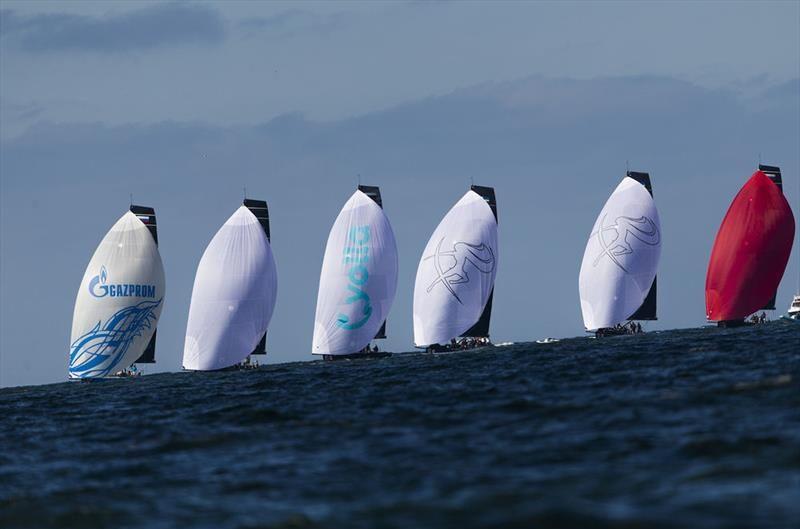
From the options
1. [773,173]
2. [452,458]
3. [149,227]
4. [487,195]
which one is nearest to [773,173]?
[773,173]

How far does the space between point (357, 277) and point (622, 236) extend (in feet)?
62.3

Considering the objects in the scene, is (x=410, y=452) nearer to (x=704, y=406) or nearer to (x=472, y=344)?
(x=704, y=406)

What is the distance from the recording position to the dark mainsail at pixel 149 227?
255 ft

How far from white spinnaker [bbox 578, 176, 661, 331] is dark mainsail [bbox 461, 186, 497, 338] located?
26.6 ft

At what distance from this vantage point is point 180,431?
101 ft

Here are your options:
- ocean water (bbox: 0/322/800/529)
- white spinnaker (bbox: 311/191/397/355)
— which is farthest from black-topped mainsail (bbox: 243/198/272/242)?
ocean water (bbox: 0/322/800/529)

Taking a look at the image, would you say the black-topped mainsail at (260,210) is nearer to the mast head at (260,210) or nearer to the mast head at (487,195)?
the mast head at (260,210)

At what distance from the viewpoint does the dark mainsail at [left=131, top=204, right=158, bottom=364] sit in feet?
255

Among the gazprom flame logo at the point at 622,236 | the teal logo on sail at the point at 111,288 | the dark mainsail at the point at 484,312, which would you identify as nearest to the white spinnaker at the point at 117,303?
the teal logo on sail at the point at 111,288

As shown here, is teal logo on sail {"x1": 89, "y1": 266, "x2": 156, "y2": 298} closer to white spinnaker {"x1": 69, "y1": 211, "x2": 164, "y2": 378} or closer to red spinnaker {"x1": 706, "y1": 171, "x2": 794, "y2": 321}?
white spinnaker {"x1": 69, "y1": 211, "x2": 164, "y2": 378}

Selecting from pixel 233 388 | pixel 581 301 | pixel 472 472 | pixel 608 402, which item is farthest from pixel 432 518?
pixel 581 301

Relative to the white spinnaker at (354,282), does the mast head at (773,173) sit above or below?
above

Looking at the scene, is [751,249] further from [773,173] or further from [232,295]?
[232,295]

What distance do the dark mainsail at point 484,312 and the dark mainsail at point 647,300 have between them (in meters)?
10.7
